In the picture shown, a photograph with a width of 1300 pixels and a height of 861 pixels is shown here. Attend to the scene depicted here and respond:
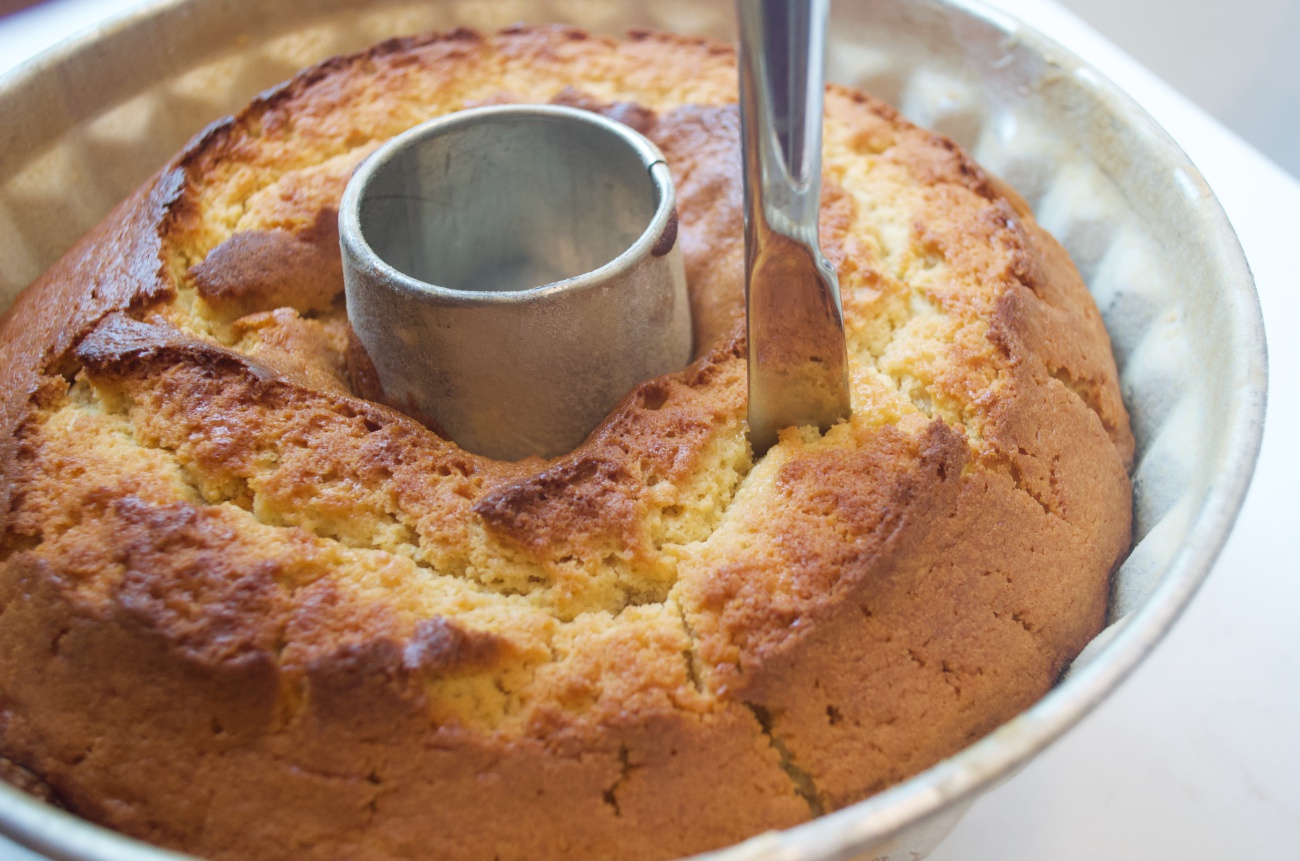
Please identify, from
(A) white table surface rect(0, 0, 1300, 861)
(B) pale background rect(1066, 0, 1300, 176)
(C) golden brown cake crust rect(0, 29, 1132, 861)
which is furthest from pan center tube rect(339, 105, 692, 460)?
(B) pale background rect(1066, 0, 1300, 176)

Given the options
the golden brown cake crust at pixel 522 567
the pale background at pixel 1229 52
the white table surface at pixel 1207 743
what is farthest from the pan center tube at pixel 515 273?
the pale background at pixel 1229 52

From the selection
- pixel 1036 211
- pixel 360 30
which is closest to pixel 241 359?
pixel 360 30

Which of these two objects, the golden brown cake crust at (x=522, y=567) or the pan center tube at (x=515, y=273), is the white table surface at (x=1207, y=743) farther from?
the pan center tube at (x=515, y=273)

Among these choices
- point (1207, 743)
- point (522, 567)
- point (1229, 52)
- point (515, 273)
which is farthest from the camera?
point (1229, 52)

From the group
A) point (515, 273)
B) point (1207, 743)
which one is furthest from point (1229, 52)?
point (515, 273)

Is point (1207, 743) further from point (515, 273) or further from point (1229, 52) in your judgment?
point (1229, 52)

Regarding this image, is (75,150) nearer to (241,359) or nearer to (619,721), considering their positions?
(241,359)

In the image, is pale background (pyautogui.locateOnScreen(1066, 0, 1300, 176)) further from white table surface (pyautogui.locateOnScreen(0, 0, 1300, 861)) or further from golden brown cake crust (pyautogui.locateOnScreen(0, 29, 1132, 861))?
golden brown cake crust (pyautogui.locateOnScreen(0, 29, 1132, 861))
